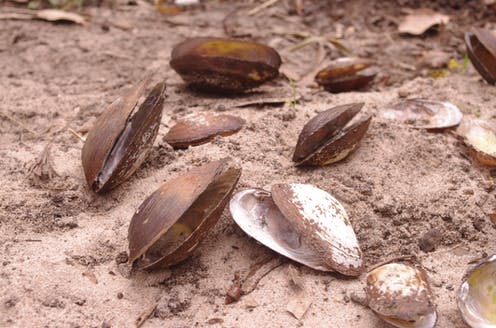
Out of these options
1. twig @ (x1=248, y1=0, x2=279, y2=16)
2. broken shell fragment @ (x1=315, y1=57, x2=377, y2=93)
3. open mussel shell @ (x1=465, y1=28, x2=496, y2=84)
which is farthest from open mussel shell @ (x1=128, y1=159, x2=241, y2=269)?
twig @ (x1=248, y1=0, x2=279, y2=16)

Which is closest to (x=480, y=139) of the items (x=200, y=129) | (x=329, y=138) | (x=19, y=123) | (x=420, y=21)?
(x=329, y=138)

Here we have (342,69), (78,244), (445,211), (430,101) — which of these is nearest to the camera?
(78,244)

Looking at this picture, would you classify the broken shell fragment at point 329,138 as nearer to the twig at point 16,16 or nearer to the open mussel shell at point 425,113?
the open mussel shell at point 425,113

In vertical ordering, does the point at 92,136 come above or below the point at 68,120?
above

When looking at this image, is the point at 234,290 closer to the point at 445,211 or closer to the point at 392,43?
the point at 445,211

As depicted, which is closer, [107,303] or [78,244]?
[107,303]

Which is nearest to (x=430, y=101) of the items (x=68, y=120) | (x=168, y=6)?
(x=68, y=120)

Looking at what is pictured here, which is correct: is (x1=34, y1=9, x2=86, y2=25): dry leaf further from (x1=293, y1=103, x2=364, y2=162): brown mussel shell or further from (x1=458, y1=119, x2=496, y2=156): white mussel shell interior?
(x1=458, y1=119, x2=496, y2=156): white mussel shell interior
